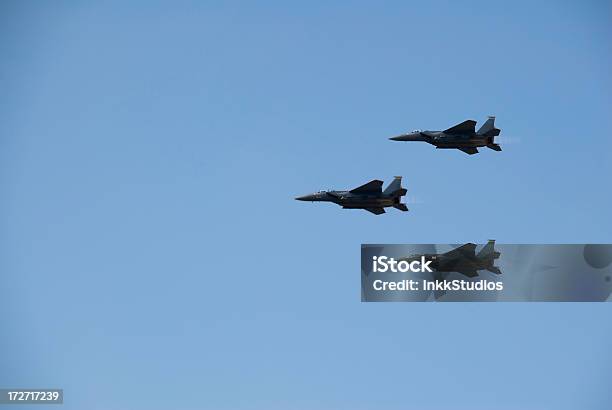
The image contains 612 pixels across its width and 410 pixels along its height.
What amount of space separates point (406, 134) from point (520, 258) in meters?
21.2

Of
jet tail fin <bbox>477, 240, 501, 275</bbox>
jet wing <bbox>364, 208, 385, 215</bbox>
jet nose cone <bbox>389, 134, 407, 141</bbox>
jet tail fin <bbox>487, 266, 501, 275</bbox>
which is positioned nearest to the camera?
jet wing <bbox>364, 208, 385, 215</bbox>

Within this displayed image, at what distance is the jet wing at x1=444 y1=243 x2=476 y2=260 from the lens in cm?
17562

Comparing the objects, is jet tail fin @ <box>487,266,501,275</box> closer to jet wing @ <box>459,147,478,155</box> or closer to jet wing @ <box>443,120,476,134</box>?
jet wing @ <box>459,147,478,155</box>

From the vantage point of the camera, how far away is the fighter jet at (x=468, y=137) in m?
176

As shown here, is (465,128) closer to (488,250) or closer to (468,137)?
(468,137)

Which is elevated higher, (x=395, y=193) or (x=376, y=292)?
(x=395, y=193)

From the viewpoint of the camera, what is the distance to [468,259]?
577 ft

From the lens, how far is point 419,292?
17488 centimetres

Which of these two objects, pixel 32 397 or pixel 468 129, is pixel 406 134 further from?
pixel 32 397

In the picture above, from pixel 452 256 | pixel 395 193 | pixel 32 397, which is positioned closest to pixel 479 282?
pixel 452 256

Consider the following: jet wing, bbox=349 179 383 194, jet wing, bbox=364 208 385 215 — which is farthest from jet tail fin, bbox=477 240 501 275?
jet wing, bbox=349 179 383 194

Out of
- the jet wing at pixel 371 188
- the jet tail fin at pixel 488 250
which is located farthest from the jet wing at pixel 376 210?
the jet tail fin at pixel 488 250

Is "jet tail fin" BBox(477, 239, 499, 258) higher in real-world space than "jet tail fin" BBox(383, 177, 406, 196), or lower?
lower

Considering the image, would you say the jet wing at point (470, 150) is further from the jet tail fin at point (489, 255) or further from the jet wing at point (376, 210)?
the jet wing at point (376, 210)
